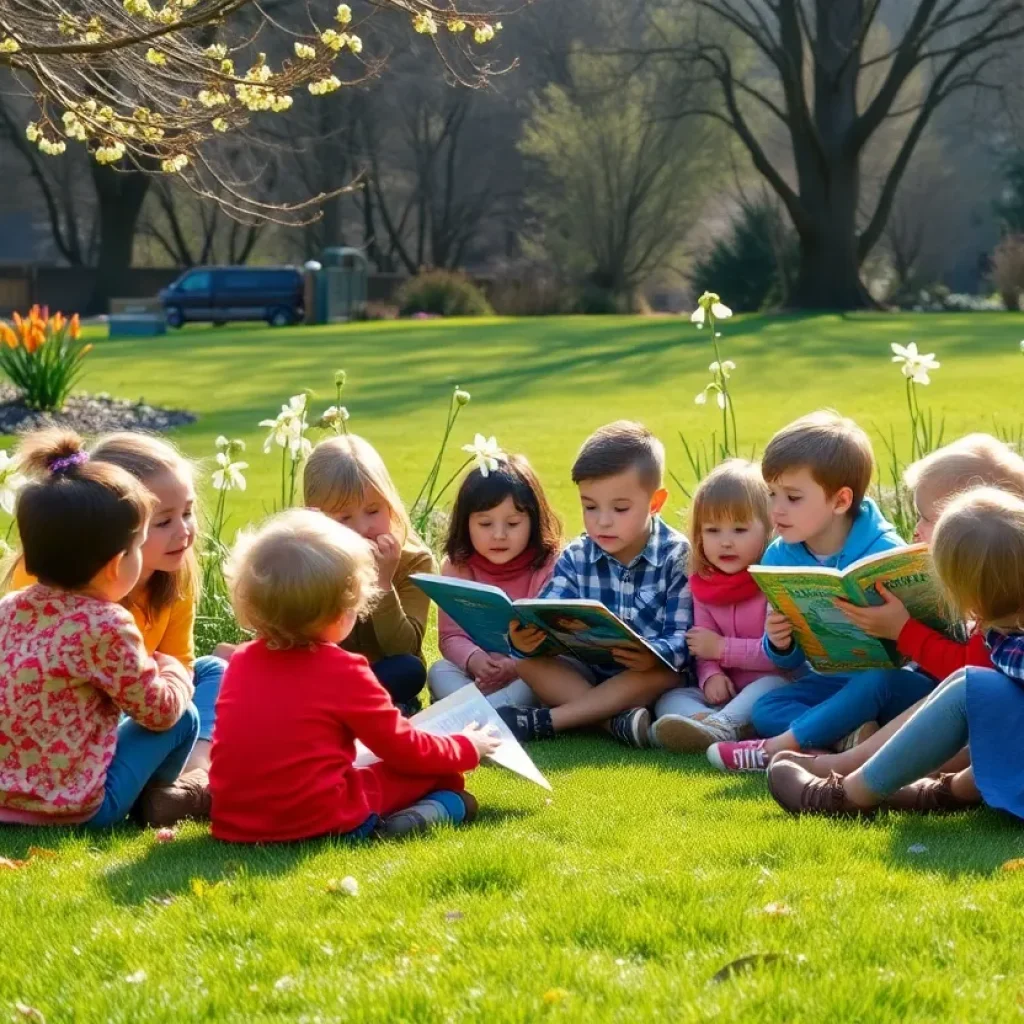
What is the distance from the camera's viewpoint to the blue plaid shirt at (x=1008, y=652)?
338cm

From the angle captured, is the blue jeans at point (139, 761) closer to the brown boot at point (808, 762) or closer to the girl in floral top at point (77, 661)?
the girl in floral top at point (77, 661)

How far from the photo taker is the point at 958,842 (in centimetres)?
332

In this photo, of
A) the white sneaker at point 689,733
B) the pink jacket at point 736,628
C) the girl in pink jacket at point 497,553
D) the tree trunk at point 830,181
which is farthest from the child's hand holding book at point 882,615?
the tree trunk at point 830,181

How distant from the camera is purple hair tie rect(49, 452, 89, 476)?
3.47m

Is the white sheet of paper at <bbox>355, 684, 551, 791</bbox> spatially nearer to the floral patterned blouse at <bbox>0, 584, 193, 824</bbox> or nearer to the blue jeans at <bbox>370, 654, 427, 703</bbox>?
the floral patterned blouse at <bbox>0, 584, 193, 824</bbox>

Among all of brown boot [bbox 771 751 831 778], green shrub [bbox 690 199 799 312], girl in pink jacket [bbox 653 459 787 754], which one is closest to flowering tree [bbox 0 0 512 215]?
girl in pink jacket [bbox 653 459 787 754]

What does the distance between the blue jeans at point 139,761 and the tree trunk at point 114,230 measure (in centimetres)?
3880

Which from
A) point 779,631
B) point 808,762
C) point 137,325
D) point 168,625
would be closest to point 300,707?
point 168,625

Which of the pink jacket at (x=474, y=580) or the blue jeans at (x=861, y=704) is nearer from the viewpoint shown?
the blue jeans at (x=861, y=704)

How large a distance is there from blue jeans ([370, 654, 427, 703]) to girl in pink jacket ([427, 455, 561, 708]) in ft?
0.79

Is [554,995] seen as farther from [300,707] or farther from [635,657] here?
[635,657]

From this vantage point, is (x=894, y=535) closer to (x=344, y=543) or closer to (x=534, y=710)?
(x=534, y=710)

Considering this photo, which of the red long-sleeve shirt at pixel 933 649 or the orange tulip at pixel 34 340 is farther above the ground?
the orange tulip at pixel 34 340

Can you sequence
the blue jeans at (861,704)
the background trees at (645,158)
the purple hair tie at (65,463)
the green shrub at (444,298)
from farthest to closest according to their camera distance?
the green shrub at (444,298)
the background trees at (645,158)
the blue jeans at (861,704)
the purple hair tie at (65,463)
